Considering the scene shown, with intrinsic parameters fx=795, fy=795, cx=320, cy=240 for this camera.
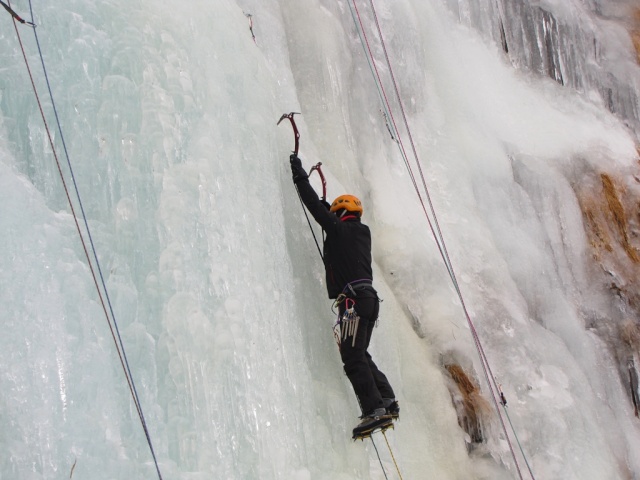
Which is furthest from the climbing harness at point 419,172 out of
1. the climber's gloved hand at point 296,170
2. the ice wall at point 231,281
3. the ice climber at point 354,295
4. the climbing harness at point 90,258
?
the climbing harness at point 90,258

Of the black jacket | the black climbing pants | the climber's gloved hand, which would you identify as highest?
the climber's gloved hand

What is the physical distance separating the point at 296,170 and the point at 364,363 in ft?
3.77

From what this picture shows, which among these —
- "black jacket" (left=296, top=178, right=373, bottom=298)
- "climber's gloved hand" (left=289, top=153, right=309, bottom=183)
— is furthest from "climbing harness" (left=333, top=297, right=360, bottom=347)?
"climber's gloved hand" (left=289, top=153, right=309, bottom=183)

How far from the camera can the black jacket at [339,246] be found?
4379 mm

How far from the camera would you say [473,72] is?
27.3 ft

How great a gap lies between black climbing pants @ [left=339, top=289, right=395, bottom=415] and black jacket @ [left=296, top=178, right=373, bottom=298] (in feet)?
0.40

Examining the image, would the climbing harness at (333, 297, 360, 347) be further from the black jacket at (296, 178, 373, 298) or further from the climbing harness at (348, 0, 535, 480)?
the climbing harness at (348, 0, 535, 480)

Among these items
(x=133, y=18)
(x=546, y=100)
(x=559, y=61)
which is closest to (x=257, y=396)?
(x=133, y=18)

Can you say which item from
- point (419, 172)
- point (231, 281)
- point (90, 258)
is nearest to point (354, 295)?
point (231, 281)

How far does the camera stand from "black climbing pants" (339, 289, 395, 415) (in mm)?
4148

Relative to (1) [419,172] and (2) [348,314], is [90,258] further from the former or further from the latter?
(1) [419,172]

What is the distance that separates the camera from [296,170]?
451cm

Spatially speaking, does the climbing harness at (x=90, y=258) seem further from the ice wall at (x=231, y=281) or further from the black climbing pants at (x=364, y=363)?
the black climbing pants at (x=364, y=363)

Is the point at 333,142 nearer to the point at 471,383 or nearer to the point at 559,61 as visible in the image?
the point at 471,383
